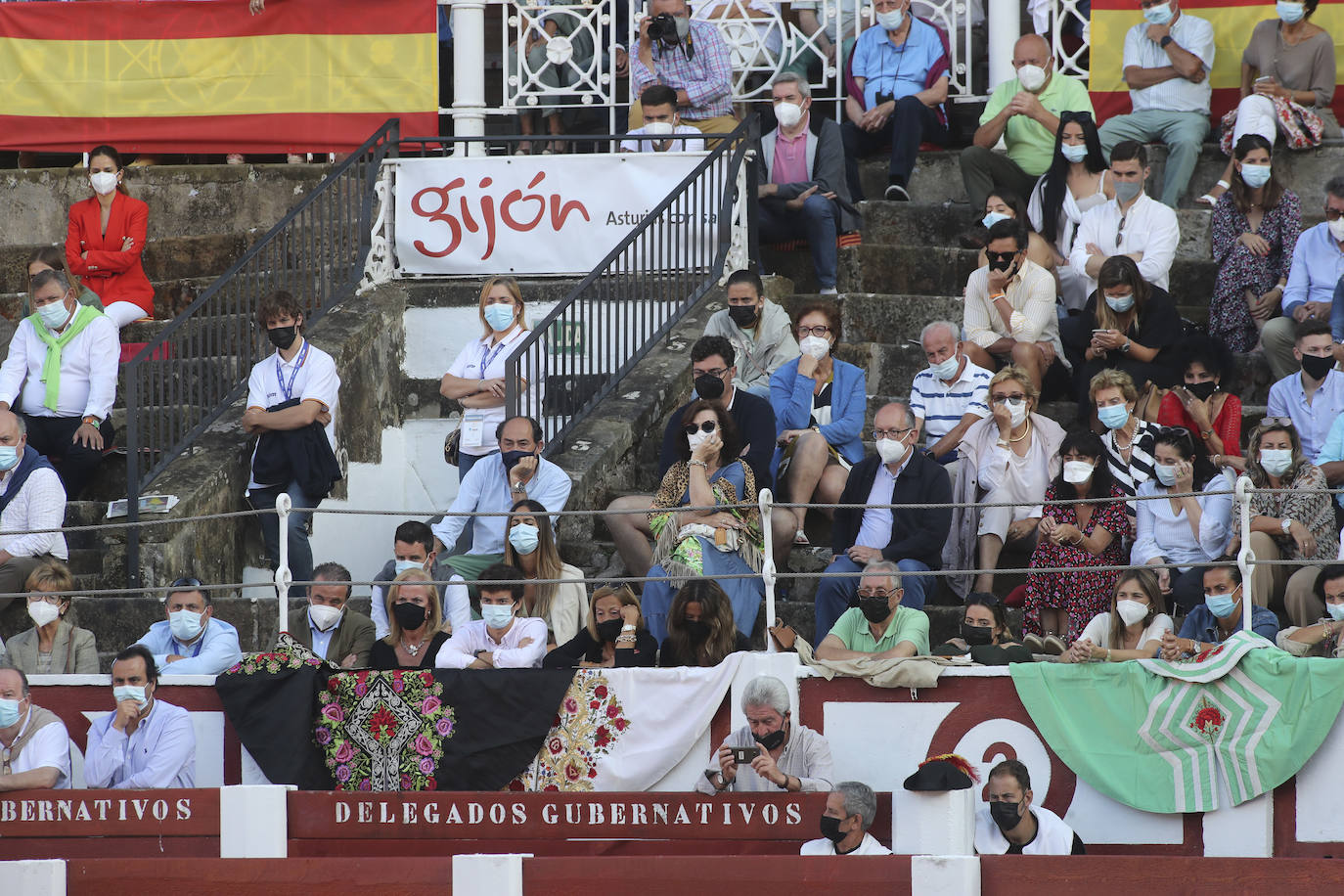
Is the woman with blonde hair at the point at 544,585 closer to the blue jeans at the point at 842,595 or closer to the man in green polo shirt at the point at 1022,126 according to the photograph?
the blue jeans at the point at 842,595

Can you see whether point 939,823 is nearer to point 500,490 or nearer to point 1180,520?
point 1180,520

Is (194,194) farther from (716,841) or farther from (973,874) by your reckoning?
(973,874)

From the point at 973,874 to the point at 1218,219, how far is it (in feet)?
20.2

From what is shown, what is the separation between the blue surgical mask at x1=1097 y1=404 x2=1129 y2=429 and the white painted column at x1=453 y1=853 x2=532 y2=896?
4222 millimetres

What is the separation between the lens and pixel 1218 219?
46.2 ft

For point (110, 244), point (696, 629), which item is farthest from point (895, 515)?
point (110, 244)

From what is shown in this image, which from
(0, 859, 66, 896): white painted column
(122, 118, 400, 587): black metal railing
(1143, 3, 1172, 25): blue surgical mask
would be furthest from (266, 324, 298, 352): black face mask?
(1143, 3, 1172, 25): blue surgical mask

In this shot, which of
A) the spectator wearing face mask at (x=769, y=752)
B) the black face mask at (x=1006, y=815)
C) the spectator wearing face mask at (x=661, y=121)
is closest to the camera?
the black face mask at (x=1006, y=815)

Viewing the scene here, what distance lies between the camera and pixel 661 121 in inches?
603

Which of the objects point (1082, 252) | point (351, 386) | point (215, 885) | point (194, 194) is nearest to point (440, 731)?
point (215, 885)

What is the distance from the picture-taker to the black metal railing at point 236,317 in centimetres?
1366

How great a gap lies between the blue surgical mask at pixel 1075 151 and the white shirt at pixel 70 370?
19.1ft

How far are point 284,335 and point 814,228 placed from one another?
136 inches

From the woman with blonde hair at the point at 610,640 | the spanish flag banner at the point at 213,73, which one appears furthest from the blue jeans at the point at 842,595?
the spanish flag banner at the point at 213,73
